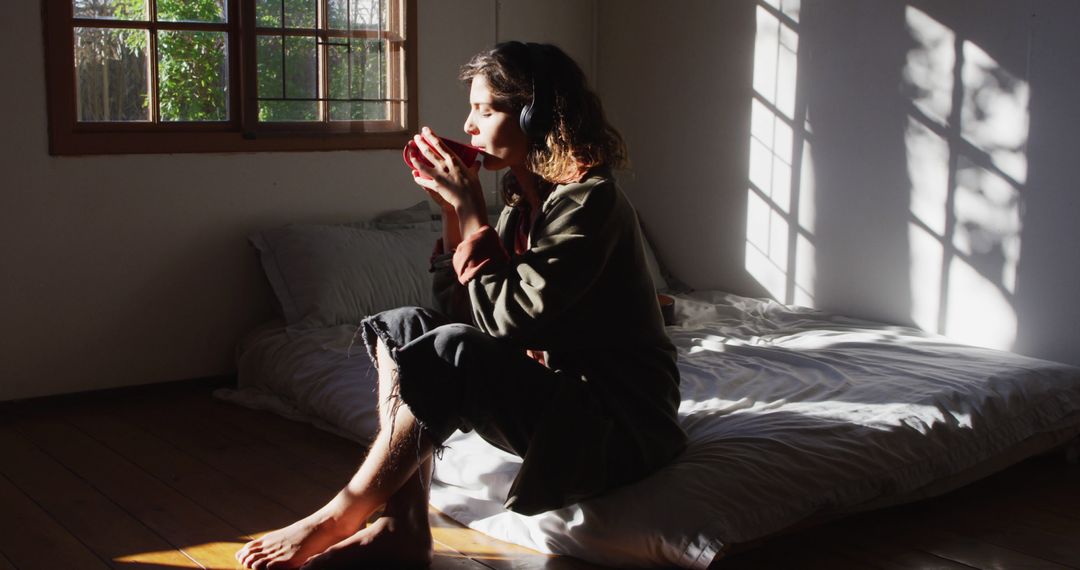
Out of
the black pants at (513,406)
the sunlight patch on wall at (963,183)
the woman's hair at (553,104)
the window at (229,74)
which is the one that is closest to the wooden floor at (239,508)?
the black pants at (513,406)

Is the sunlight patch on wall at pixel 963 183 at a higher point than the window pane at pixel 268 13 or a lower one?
lower

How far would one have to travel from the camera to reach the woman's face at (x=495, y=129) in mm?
2211

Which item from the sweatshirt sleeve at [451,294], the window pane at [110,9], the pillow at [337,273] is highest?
the window pane at [110,9]

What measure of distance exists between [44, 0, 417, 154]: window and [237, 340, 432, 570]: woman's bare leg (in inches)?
70.5

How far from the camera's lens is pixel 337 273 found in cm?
371

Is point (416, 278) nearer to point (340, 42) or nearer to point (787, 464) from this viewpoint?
point (340, 42)

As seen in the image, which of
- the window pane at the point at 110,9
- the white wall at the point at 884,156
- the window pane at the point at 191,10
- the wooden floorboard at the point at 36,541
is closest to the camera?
the wooden floorboard at the point at 36,541

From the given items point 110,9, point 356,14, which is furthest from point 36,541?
point 356,14

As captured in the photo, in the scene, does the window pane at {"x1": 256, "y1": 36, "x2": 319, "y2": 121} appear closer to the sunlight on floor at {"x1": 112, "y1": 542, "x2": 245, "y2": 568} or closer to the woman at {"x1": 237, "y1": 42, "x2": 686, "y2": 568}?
the woman at {"x1": 237, "y1": 42, "x2": 686, "y2": 568}

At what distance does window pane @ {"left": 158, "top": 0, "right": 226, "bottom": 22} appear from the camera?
3.61 meters

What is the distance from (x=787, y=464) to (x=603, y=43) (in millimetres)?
2657

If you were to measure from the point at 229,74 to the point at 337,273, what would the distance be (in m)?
0.76

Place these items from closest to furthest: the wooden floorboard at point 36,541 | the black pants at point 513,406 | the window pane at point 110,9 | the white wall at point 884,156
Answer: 1. the black pants at point 513,406
2. the wooden floorboard at point 36,541
3. the white wall at point 884,156
4. the window pane at point 110,9

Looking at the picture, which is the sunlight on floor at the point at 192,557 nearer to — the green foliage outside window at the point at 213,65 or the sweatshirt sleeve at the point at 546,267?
the sweatshirt sleeve at the point at 546,267
